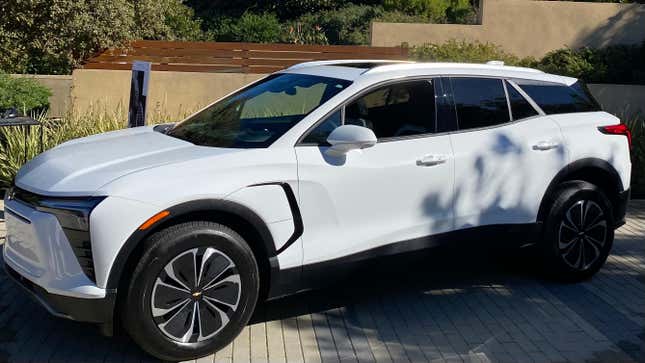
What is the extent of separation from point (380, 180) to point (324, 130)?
0.49 meters

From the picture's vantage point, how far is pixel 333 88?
17.4 feet

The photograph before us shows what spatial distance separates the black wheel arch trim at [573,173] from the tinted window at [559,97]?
450mm

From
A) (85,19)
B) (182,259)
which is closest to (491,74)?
(182,259)

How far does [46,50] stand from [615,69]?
439 inches

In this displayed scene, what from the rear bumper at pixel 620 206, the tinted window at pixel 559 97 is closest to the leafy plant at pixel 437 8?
the tinted window at pixel 559 97

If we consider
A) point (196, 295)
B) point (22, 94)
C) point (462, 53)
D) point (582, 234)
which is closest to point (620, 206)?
point (582, 234)

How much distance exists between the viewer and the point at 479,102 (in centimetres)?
578

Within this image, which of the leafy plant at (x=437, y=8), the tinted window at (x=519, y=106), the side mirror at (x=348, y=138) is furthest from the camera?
the leafy plant at (x=437, y=8)

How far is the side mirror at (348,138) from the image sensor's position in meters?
4.81

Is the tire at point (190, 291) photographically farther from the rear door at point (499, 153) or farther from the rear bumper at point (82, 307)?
the rear door at point (499, 153)

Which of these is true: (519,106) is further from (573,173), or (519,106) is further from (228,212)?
(228,212)

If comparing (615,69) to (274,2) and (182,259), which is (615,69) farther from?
(182,259)

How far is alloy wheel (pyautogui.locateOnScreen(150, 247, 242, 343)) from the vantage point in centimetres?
441

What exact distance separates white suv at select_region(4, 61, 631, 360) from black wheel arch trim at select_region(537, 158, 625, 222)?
0.5 inches
